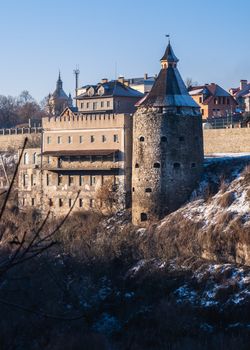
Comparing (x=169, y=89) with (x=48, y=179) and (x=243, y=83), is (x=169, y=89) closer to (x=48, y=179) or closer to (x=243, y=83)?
(x=48, y=179)

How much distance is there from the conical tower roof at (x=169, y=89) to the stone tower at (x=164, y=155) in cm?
5

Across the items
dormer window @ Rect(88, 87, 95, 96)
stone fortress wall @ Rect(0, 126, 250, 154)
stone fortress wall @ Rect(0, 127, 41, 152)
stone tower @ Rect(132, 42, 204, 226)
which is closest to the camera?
stone tower @ Rect(132, 42, 204, 226)

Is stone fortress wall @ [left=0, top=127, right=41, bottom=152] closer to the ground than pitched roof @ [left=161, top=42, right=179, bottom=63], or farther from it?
closer to the ground

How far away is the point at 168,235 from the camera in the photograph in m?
30.4

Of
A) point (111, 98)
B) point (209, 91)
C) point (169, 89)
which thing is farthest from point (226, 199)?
point (209, 91)

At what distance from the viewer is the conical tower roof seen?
111ft

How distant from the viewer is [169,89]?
113ft

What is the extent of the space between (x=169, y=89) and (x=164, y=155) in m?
3.31

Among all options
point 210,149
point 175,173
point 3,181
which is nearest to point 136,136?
point 175,173

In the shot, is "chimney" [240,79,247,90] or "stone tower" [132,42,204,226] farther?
"chimney" [240,79,247,90]

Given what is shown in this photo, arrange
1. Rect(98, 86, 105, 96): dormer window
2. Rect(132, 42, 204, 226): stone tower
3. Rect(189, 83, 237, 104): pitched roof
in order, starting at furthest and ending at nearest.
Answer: Rect(189, 83, 237, 104): pitched roof → Rect(98, 86, 105, 96): dormer window → Rect(132, 42, 204, 226): stone tower

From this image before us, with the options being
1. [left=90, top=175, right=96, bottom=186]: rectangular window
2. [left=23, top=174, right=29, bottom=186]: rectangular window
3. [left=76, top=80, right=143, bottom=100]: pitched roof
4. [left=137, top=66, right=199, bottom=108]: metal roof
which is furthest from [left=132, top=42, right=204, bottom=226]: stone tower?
[left=76, top=80, right=143, bottom=100]: pitched roof

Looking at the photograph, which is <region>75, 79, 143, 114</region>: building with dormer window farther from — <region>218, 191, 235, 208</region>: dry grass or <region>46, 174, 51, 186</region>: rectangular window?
<region>218, 191, 235, 208</region>: dry grass

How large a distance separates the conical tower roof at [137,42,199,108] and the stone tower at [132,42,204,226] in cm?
5
